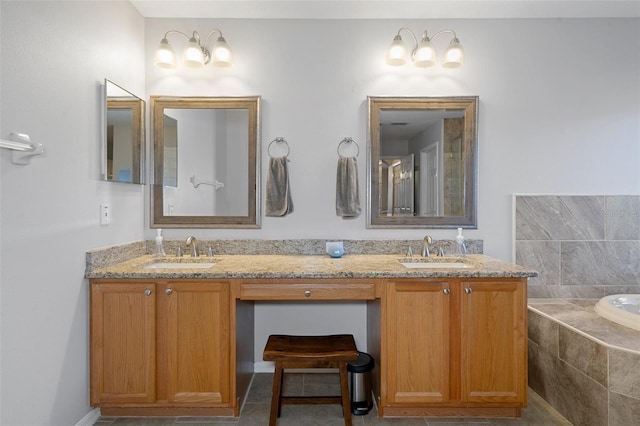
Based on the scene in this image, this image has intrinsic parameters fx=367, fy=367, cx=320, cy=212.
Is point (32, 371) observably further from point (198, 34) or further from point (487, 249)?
point (487, 249)

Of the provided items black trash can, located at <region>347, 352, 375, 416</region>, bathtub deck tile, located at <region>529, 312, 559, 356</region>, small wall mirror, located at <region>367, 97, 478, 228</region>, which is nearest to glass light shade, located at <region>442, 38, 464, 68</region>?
small wall mirror, located at <region>367, 97, 478, 228</region>

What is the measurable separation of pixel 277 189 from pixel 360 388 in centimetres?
127

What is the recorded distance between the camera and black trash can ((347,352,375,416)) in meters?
1.98

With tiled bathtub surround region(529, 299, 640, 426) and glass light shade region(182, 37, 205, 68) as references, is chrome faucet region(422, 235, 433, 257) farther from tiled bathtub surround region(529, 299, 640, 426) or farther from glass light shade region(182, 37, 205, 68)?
glass light shade region(182, 37, 205, 68)

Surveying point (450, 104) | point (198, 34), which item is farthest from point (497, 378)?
point (198, 34)

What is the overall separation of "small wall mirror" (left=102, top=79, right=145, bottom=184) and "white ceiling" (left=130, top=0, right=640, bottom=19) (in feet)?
Result: 2.20

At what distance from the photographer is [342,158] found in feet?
7.86

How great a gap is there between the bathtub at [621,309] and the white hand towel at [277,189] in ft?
6.28

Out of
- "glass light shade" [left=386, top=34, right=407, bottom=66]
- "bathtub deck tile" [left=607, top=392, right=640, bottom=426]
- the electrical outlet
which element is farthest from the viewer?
"glass light shade" [left=386, top=34, right=407, bottom=66]

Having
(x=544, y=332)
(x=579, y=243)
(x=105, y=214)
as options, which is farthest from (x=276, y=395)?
(x=579, y=243)

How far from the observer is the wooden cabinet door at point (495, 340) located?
1854 millimetres

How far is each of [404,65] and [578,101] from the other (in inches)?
46.6

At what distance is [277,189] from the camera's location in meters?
2.38

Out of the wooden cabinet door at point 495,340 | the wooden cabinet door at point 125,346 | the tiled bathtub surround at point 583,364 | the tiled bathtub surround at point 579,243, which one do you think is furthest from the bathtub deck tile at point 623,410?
the wooden cabinet door at point 125,346
